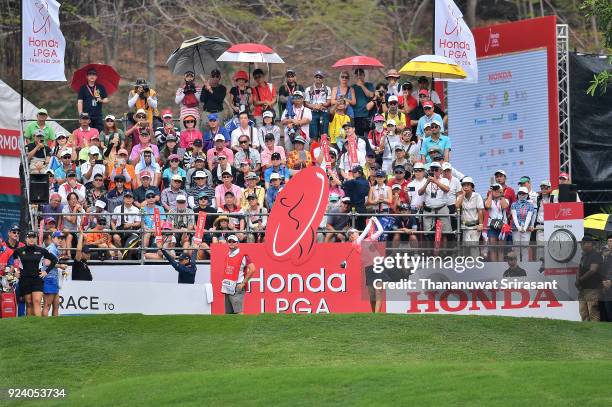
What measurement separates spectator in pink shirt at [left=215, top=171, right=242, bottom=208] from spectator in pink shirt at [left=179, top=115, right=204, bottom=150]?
2.01 m

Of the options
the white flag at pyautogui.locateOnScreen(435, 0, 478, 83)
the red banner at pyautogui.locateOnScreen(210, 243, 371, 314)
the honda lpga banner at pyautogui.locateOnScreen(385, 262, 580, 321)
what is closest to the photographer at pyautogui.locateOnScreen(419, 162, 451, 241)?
the red banner at pyautogui.locateOnScreen(210, 243, 371, 314)

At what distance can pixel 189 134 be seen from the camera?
27.7m

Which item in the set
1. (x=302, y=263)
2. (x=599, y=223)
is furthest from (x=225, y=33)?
(x=599, y=223)

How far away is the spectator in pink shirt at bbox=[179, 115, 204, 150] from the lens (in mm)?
27594

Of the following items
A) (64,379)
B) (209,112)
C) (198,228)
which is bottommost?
(64,379)

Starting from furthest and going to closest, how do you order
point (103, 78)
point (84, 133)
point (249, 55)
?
point (103, 78)
point (249, 55)
point (84, 133)

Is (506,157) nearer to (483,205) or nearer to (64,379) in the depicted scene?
(483,205)

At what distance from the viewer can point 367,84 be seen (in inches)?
1144

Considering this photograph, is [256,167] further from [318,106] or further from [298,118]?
[318,106]

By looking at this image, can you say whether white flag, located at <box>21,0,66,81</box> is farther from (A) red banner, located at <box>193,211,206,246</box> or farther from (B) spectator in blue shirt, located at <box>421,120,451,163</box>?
(B) spectator in blue shirt, located at <box>421,120,451,163</box>

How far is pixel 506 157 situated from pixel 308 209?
802cm

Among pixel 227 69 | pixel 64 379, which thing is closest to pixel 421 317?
pixel 64 379

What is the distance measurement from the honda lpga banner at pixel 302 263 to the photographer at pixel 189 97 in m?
6.00

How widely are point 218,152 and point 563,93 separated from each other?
7.70 meters
